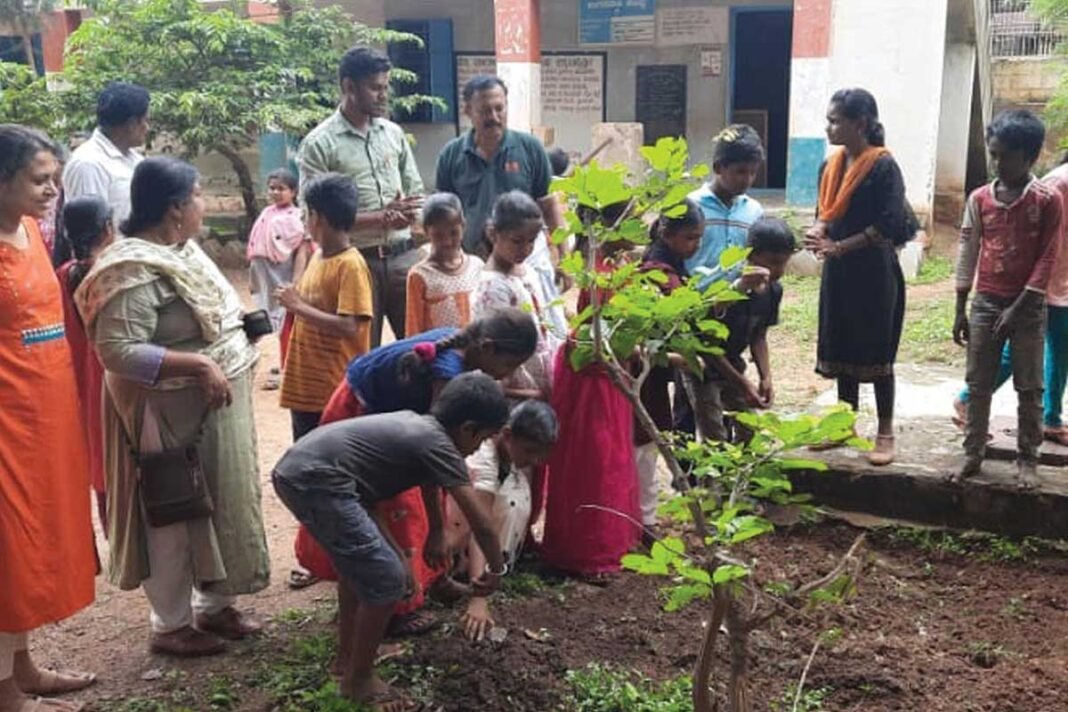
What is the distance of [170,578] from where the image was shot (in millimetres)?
3205

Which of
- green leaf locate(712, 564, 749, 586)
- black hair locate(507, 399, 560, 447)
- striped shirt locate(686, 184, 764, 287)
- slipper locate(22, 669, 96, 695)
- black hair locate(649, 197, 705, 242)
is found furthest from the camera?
striped shirt locate(686, 184, 764, 287)

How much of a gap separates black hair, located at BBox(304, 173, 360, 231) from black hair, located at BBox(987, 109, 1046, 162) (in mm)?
2540

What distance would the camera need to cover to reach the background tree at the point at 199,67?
9.84 meters

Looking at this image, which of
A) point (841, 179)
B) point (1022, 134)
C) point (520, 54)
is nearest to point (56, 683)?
point (841, 179)

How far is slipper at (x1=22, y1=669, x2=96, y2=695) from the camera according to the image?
3053mm

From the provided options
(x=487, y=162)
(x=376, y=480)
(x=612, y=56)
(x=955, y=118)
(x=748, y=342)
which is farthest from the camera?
(x=612, y=56)

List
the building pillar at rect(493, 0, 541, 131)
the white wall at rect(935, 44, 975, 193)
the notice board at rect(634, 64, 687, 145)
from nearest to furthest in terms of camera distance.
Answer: the white wall at rect(935, 44, 975, 193) < the building pillar at rect(493, 0, 541, 131) < the notice board at rect(634, 64, 687, 145)

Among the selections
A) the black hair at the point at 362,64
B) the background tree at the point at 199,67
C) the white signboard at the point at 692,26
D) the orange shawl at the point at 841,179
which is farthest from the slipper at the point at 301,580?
the white signboard at the point at 692,26

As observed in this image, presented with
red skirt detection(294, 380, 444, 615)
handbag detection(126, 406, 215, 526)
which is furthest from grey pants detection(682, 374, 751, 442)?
handbag detection(126, 406, 215, 526)

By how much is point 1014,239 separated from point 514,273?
201 centimetres

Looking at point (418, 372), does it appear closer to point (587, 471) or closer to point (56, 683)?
point (587, 471)

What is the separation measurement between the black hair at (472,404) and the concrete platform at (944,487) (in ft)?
7.25

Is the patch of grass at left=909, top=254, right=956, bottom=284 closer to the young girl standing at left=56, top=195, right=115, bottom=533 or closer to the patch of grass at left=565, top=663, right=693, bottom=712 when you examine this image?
the patch of grass at left=565, top=663, right=693, bottom=712

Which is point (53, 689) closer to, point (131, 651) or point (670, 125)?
point (131, 651)
